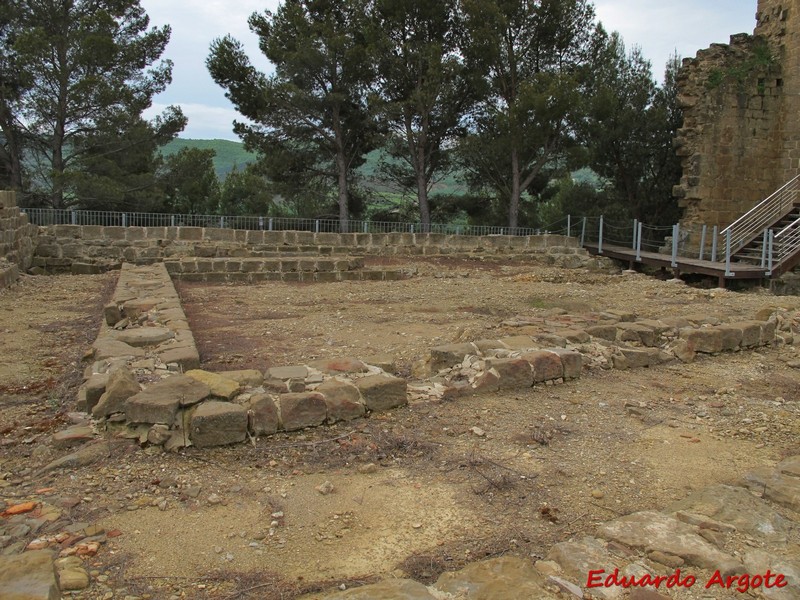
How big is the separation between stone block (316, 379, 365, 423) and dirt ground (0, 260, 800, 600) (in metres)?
0.08

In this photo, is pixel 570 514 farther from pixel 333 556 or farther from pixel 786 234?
pixel 786 234

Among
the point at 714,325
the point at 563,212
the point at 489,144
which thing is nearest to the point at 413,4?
the point at 489,144

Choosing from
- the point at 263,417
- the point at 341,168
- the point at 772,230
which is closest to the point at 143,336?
the point at 263,417

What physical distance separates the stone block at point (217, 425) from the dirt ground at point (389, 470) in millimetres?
71

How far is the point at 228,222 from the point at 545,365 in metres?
14.4

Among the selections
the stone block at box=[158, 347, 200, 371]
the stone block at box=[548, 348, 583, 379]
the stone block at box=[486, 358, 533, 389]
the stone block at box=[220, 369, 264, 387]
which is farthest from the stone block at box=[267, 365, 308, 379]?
the stone block at box=[548, 348, 583, 379]

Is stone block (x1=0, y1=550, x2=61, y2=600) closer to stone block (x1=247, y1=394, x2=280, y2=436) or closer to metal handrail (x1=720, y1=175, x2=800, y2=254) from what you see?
stone block (x1=247, y1=394, x2=280, y2=436)

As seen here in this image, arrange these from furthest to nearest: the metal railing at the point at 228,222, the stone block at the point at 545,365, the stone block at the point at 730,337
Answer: the metal railing at the point at 228,222, the stone block at the point at 730,337, the stone block at the point at 545,365

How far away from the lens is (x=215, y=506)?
9.13ft

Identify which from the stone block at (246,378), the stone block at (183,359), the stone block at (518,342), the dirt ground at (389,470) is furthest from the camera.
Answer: the stone block at (518,342)

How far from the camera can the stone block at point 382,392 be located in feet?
12.9

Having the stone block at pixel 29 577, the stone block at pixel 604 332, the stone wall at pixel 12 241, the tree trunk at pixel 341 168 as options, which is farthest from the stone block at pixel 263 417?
the tree trunk at pixel 341 168

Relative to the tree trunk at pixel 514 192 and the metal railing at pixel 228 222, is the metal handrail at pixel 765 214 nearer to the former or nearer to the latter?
the metal railing at pixel 228 222

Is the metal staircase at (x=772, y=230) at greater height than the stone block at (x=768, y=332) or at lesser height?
greater
